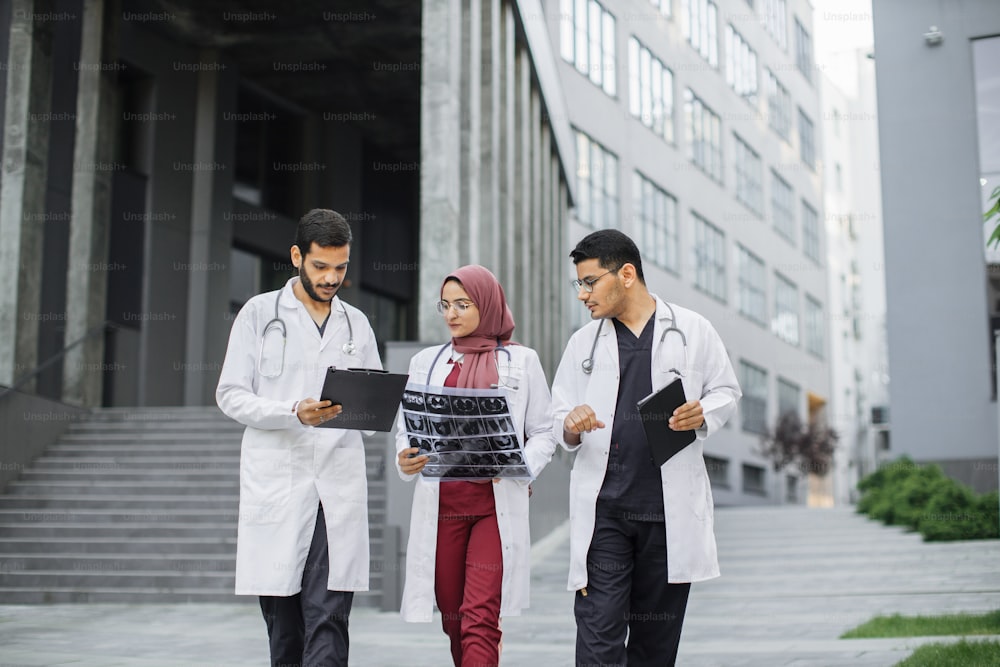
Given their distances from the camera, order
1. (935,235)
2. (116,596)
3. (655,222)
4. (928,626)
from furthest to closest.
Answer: (655,222)
(935,235)
(116,596)
(928,626)

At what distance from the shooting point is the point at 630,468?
4.72 m

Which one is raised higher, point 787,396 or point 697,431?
point 787,396

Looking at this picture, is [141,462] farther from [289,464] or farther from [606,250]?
[606,250]

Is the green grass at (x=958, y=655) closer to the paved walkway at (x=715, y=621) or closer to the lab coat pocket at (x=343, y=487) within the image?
the paved walkway at (x=715, y=621)

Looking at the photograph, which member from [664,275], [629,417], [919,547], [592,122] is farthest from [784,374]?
[629,417]

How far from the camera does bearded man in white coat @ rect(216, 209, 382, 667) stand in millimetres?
4656

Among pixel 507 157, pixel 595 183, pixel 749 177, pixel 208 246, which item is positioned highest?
pixel 749 177

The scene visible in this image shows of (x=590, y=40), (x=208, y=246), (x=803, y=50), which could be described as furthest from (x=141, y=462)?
(x=803, y=50)

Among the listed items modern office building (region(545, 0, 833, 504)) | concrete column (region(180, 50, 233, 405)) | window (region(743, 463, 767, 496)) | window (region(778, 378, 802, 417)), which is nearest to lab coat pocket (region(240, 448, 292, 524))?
concrete column (region(180, 50, 233, 405))

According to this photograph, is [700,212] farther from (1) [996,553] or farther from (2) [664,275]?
(1) [996,553]

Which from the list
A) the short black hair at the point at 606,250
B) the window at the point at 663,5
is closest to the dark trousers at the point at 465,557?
the short black hair at the point at 606,250

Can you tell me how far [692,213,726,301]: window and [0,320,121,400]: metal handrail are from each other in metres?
23.2

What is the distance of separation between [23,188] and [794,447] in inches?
1291

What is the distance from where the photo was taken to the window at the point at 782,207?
154ft
